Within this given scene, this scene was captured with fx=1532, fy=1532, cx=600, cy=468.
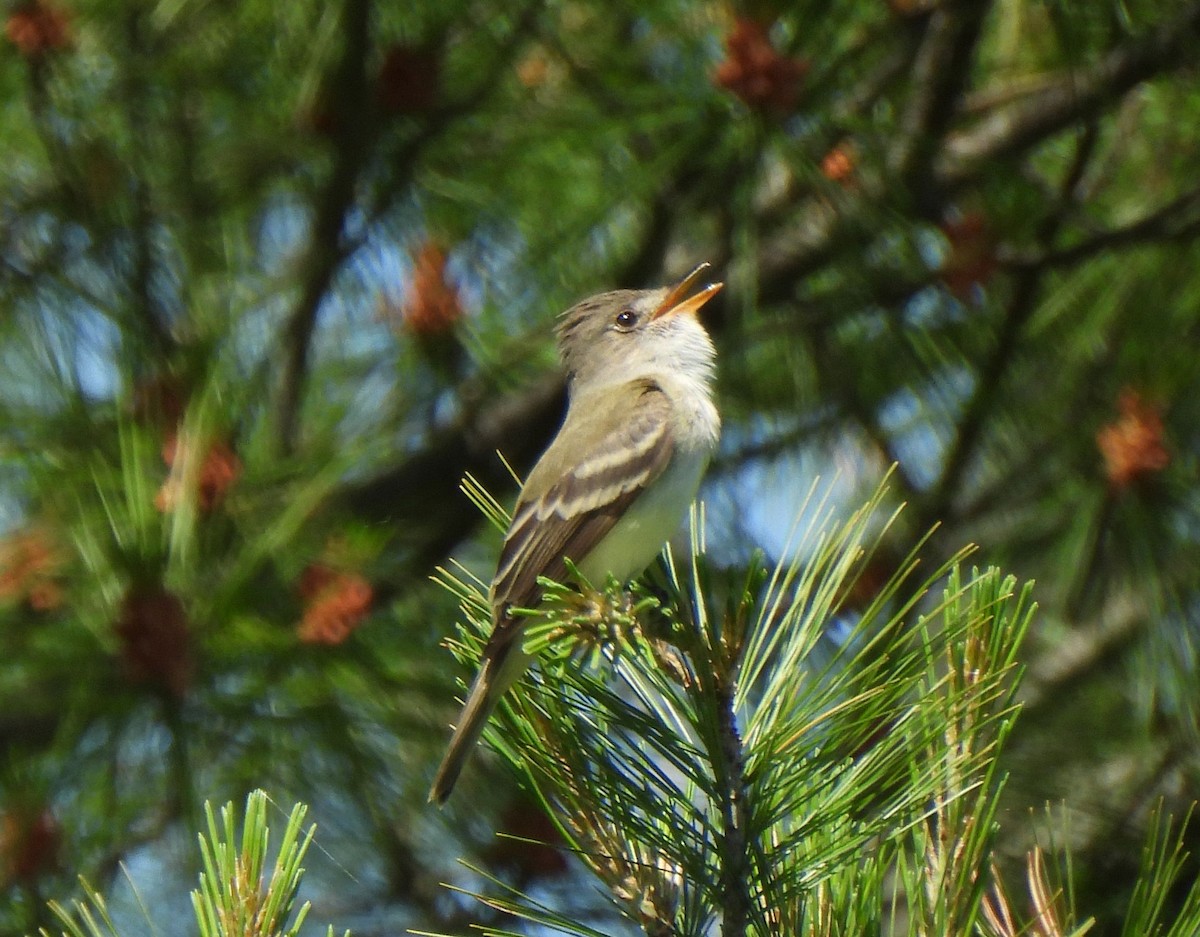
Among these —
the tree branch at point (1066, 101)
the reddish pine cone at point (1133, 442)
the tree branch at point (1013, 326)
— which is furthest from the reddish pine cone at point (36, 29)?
the reddish pine cone at point (1133, 442)

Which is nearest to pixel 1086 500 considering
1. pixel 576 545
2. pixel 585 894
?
pixel 576 545

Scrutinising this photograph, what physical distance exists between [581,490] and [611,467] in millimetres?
78

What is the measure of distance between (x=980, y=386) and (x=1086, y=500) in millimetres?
336

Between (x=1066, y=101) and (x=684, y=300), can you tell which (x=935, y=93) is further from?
(x=684, y=300)

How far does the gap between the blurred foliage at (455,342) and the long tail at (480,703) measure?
1.58 ft

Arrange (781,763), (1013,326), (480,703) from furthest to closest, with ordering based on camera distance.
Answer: (1013,326) < (480,703) < (781,763)

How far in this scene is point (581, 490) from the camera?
2.75m

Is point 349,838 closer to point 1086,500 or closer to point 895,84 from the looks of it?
point 1086,500

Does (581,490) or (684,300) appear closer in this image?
(581,490)

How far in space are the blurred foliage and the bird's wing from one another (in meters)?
0.31

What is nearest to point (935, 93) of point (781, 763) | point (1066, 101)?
point (1066, 101)

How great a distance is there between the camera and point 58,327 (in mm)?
3115

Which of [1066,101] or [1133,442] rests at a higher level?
[1066,101]

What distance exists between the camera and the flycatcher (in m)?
2.55
